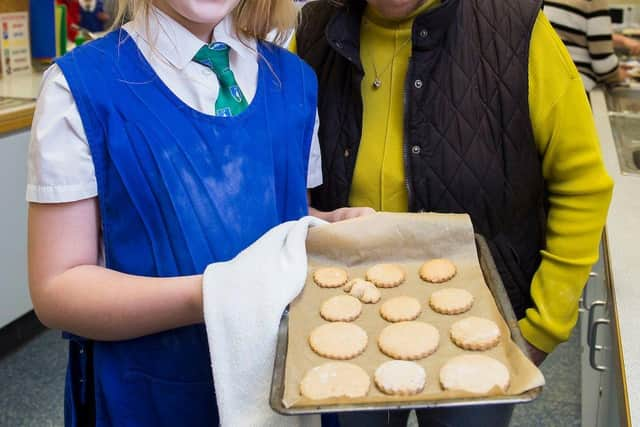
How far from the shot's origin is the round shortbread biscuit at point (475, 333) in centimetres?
90

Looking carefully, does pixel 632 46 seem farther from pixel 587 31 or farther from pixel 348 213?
pixel 348 213

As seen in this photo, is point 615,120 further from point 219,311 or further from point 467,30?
point 219,311

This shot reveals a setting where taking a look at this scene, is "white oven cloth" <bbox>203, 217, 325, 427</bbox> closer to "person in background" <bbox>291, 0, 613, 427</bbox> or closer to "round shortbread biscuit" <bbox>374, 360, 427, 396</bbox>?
"round shortbread biscuit" <bbox>374, 360, 427, 396</bbox>

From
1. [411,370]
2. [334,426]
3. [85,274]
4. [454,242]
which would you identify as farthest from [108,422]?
[454,242]

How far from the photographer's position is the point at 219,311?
0.85 m

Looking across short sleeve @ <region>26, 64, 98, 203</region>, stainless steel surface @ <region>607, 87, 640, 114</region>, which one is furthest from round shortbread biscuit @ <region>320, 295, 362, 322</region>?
stainless steel surface @ <region>607, 87, 640, 114</region>

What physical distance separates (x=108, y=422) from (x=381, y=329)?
0.42 meters

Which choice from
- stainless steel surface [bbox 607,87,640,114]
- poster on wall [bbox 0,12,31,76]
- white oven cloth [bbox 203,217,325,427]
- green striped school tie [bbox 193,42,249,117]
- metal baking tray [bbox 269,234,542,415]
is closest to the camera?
metal baking tray [bbox 269,234,542,415]

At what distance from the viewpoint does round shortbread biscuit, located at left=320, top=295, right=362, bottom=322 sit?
990 millimetres

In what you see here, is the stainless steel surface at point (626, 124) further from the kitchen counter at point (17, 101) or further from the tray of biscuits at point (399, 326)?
the kitchen counter at point (17, 101)

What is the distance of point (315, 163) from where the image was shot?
1209 millimetres

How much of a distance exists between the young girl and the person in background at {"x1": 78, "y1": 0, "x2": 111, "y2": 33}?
258 cm

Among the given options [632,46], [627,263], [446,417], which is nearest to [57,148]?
[446,417]

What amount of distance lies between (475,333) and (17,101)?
2039 millimetres
